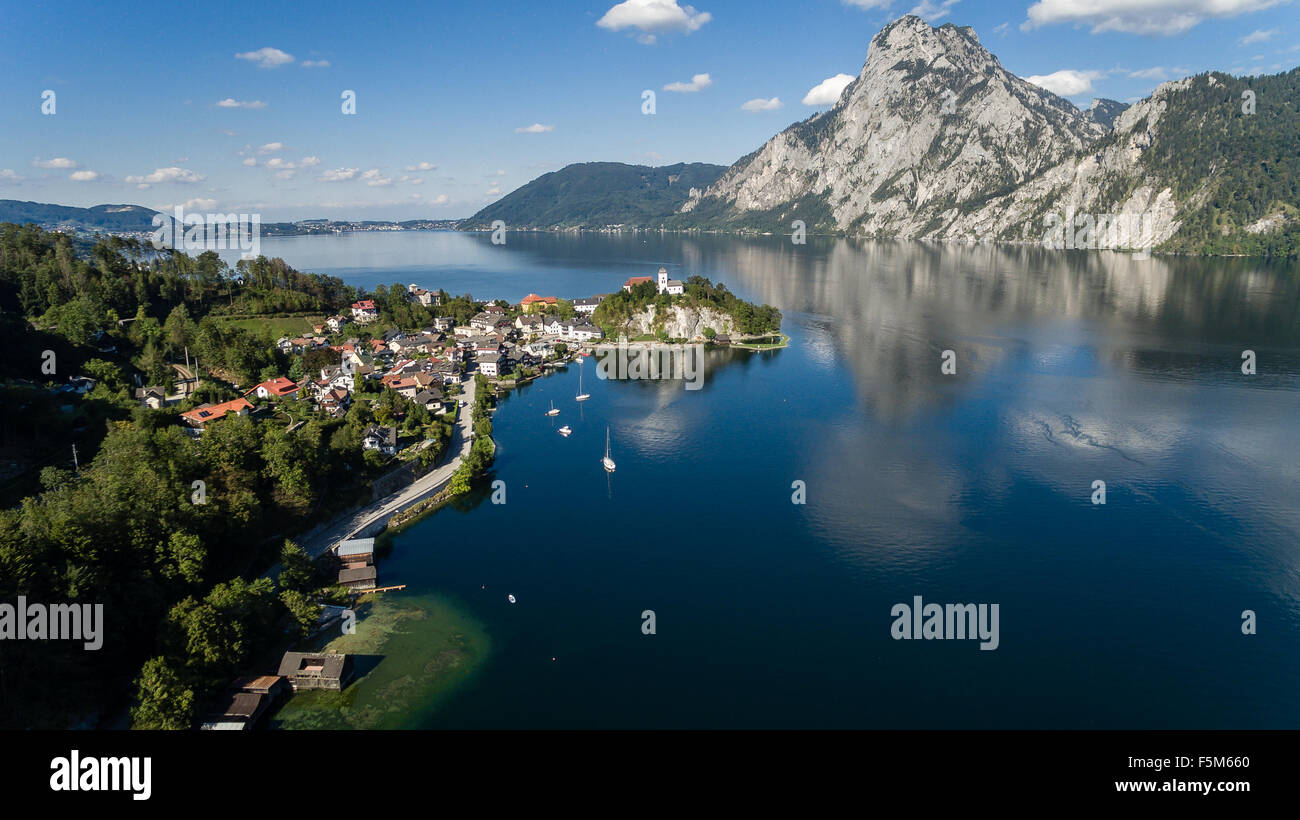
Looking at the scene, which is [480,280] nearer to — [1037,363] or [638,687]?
[1037,363]

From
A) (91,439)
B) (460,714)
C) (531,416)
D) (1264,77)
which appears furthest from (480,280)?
(1264,77)

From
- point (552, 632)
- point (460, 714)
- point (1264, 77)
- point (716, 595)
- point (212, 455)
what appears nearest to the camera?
point (460, 714)

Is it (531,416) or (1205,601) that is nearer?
(1205,601)

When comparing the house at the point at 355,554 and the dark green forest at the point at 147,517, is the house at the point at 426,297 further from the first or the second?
the house at the point at 355,554

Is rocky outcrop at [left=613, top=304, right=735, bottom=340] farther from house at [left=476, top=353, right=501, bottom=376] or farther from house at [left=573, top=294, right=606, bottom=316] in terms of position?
house at [left=476, top=353, right=501, bottom=376]

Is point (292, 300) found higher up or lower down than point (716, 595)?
higher up

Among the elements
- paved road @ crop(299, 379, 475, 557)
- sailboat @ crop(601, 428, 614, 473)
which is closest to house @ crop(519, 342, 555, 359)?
paved road @ crop(299, 379, 475, 557)

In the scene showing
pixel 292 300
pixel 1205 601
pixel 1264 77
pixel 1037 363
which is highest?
pixel 1264 77
